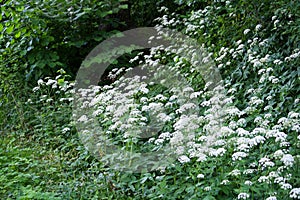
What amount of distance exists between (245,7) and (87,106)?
263 cm

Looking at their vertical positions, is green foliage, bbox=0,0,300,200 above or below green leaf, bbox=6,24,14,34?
below

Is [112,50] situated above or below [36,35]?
below

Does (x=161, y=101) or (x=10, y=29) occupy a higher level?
(x=10, y=29)

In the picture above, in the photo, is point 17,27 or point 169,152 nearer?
point 169,152

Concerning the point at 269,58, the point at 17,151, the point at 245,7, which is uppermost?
the point at 245,7

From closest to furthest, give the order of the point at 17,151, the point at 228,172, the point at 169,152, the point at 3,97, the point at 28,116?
the point at 228,172, the point at 169,152, the point at 17,151, the point at 28,116, the point at 3,97

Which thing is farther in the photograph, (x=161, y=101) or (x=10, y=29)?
(x=10, y=29)

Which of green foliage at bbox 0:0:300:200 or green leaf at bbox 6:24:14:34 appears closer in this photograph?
green foliage at bbox 0:0:300:200

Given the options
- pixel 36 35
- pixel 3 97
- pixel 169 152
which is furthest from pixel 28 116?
pixel 169 152

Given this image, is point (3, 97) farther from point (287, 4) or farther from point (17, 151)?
point (287, 4)

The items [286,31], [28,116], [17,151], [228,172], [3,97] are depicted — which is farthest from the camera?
[3,97]

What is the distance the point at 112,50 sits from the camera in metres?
6.48

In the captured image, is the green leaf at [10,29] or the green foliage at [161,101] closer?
the green foliage at [161,101]

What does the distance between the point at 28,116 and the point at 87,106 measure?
1.04 metres
